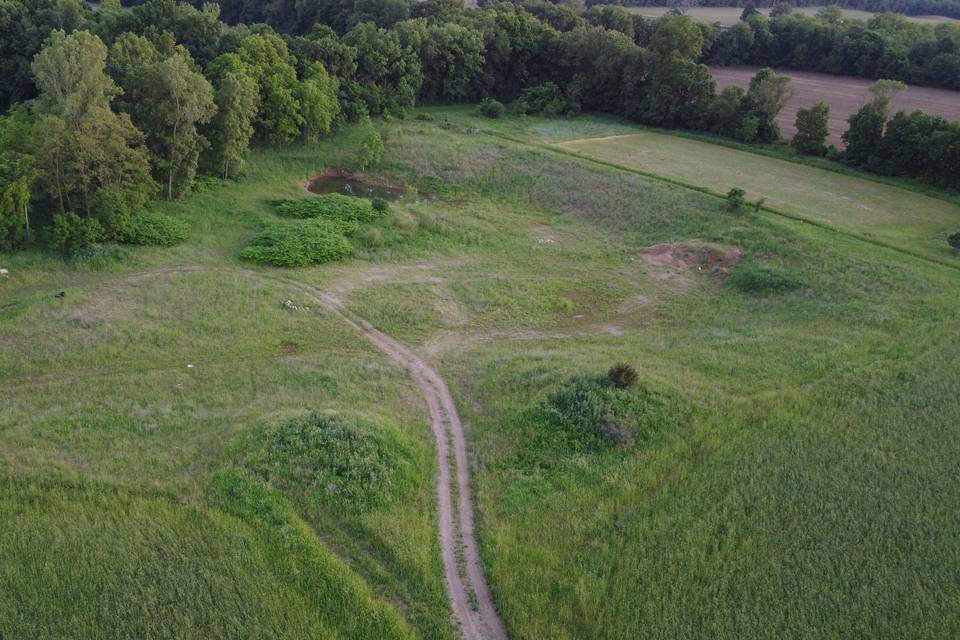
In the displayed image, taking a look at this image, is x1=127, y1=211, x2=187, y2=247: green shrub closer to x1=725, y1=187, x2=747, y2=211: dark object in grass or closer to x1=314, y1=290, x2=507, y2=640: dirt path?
x1=314, y1=290, x2=507, y2=640: dirt path

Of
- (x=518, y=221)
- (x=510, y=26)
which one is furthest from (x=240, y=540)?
(x=510, y=26)

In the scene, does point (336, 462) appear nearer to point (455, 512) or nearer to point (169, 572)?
point (455, 512)

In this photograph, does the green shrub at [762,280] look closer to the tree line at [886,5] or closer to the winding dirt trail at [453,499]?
the winding dirt trail at [453,499]

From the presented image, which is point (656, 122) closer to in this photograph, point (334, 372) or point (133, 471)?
point (334, 372)

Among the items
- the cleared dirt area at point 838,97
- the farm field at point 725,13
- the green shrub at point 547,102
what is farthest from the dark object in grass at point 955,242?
the farm field at point 725,13

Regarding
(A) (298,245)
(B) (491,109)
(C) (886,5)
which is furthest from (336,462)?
(C) (886,5)

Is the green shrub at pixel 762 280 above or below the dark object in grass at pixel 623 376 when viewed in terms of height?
above
